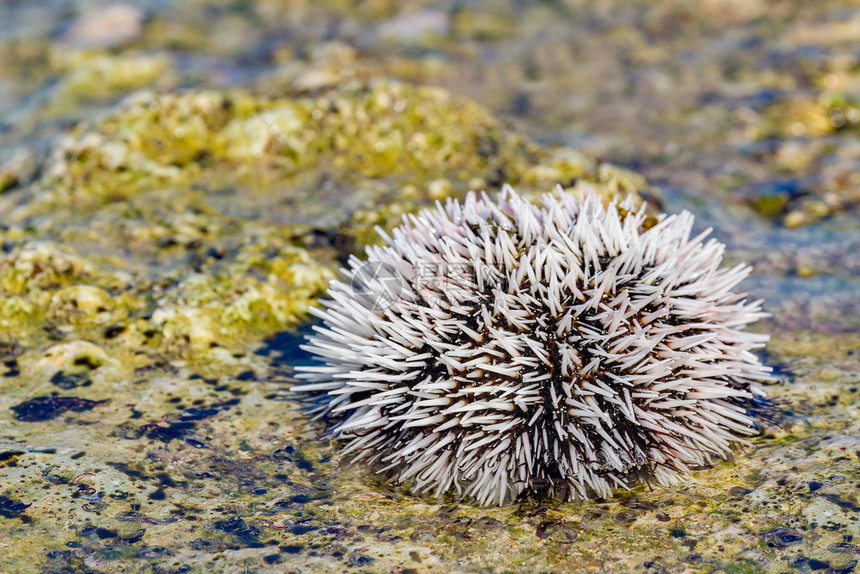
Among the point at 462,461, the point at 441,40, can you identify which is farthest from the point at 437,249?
the point at 441,40

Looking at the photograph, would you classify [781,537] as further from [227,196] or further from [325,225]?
[227,196]

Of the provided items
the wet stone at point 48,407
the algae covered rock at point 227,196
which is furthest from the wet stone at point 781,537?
the wet stone at point 48,407

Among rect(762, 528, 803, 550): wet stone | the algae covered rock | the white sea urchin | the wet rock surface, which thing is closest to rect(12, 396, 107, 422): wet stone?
the wet rock surface

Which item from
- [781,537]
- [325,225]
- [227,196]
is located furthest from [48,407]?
[781,537]

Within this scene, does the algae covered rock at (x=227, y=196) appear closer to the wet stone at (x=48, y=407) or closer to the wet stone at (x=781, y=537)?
the wet stone at (x=48, y=407)

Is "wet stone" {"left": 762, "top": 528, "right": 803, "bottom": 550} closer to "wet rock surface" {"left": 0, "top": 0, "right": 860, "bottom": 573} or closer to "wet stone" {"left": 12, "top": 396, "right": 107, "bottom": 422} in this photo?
"wet rock surface" {"left": 0, "top": 0, "right": 860, "bottom": 573}

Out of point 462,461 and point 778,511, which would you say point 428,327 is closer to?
point 462,461
